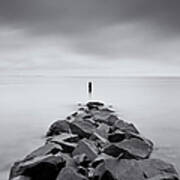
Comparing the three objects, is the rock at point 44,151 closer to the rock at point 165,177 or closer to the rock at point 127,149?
the rock at point 127,149

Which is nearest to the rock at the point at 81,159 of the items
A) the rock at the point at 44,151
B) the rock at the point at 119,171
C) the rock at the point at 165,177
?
the rock at the point at 44,151

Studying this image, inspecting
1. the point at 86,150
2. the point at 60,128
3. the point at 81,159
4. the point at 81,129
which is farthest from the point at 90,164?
the point at 60,128

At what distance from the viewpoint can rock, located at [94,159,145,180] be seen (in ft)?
16.5

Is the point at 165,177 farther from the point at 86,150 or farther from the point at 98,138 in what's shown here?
the point at 98,138

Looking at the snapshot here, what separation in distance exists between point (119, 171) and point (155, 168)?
86 cm

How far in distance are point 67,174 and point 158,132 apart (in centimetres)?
790

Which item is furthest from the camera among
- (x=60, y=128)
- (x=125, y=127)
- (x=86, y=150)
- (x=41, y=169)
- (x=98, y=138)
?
(x=60, y=128)

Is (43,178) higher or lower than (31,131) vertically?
higher

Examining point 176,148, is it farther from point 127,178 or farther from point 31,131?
point 31,131

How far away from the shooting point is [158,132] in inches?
484

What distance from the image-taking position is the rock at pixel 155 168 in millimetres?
5443

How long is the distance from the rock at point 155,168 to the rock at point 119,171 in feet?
0.57

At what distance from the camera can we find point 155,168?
568 cm


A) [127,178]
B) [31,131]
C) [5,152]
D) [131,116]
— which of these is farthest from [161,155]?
[131,116]
